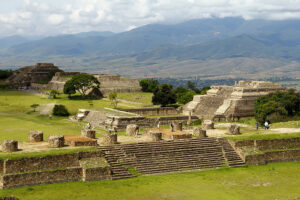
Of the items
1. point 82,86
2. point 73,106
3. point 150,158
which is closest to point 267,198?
point 150,158

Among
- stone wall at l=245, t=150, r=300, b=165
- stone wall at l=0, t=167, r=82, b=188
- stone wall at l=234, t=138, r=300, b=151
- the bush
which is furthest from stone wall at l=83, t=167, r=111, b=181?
the bush

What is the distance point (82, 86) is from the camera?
7606 cm

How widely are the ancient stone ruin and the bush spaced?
1476 centimetres

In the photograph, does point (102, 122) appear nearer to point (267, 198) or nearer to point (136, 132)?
point (136, 132)

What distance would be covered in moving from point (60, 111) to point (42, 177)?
102 ft

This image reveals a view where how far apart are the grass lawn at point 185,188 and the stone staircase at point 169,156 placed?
986 millimetres

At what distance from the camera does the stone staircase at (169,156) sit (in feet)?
104

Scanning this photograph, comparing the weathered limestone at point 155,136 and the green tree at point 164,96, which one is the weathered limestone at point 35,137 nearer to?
the weathered limestone at point 155,136

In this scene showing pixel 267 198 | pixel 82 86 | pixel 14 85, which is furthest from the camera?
pixel 14 85

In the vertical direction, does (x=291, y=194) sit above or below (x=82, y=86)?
below

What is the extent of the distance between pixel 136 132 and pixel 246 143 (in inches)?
329

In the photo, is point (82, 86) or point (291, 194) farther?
point (82, 86)

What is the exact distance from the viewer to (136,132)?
3819 cm

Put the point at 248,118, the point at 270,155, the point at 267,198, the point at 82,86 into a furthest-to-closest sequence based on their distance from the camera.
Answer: the point at 82,86, the point at 248,118, the point at 270,155, the point at 267,198
